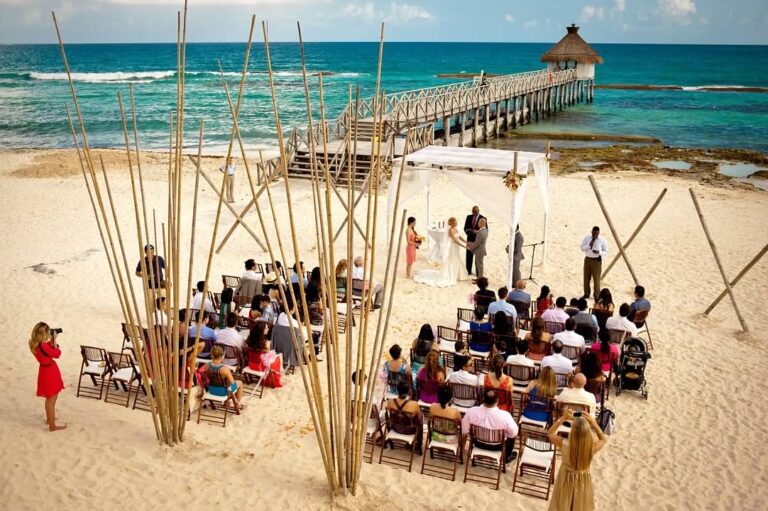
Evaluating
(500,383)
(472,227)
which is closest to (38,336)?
(500,383)

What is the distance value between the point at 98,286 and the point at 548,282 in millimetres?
8029

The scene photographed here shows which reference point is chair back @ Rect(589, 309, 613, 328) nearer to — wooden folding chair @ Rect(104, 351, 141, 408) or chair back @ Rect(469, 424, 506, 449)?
chair back @ Rect(469, 424, 506, 449)

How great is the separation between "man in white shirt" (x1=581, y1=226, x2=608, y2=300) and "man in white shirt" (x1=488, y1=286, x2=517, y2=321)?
2535 millimetres

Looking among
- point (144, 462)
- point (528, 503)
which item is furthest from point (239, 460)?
point (528, 503)

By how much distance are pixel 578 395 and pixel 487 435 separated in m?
1.11

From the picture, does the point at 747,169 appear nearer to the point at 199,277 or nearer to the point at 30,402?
the point at 199,277

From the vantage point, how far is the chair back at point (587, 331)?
8828 millimetres

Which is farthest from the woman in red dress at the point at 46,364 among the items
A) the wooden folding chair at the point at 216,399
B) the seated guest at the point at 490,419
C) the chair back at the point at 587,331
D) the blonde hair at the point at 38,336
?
the chair back at the point at 587,331

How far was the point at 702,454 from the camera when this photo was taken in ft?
23.0

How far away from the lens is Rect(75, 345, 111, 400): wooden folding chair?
25.6 feet

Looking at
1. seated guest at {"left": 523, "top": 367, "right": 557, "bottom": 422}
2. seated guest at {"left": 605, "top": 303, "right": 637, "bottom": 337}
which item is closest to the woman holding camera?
seated guest at {"left": 523, "top": 367, "right": 557, "bottom": 422}

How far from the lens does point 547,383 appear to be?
695 centimetres

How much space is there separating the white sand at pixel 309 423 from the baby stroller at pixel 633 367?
14cm

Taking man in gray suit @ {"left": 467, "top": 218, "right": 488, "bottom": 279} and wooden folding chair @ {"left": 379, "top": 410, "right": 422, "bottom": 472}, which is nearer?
wooden folding chair @ {"left": 379, "top": 410, "right": 422, "bottom": 472}
